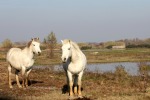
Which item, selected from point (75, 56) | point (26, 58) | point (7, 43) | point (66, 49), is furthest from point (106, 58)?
point (66, 49)

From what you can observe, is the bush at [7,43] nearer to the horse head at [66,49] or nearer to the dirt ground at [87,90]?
the dirt ground at [87,90]

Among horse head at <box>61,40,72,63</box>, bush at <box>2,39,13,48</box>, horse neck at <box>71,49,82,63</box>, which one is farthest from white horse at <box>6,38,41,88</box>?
bush at <box>2,39,13,48</box>

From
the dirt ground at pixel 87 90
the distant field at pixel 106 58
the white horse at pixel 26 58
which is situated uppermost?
the white horse at pixel 26 58

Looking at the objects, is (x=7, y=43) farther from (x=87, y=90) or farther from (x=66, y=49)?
(x=66, y=49)

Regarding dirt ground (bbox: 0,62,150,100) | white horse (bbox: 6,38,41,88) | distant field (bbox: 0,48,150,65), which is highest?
white horse (bbox: 6,38,41,88)

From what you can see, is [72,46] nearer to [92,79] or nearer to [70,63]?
[70,63]

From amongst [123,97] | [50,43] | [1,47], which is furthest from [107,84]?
[1,47]

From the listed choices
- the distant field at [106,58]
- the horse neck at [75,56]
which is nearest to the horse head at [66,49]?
the horse neck at [75,56]

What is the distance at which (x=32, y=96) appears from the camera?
1203 cm

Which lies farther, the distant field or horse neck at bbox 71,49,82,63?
the distant field

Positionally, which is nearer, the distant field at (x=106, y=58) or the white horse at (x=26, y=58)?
the white horse at (x=26, y=58)

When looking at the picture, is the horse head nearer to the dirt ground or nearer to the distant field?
the dirt ground

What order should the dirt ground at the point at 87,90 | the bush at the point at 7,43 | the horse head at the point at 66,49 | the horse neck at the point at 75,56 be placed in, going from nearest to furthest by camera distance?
the horse head at the point at 66,49
the horse neck at the point at 75,56
the dirt ground at the point at 87,90
the bush at the point at 7,43

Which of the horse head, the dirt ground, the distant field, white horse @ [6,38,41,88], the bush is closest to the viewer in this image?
the horse head
